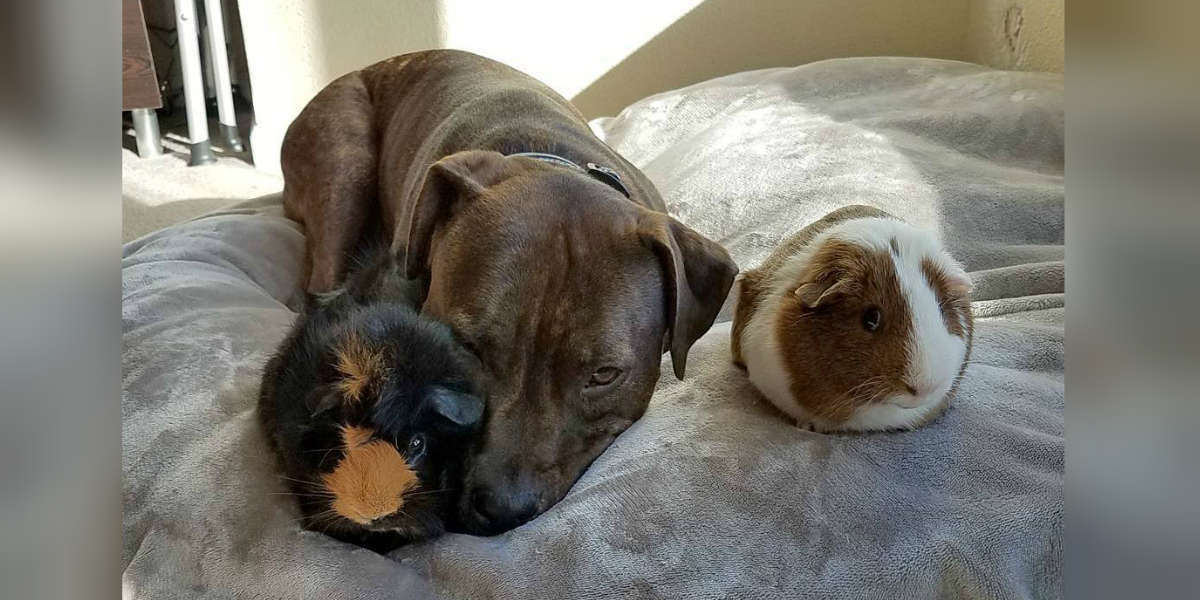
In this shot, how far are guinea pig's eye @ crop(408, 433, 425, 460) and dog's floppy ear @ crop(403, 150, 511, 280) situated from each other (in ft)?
1.43

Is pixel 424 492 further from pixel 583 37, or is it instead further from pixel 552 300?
pixel 583 37

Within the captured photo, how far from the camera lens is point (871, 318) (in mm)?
1176

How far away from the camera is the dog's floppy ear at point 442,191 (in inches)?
53.6

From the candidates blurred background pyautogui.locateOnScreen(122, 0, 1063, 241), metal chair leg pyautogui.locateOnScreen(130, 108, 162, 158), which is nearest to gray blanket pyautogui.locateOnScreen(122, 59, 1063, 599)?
metal chair leg pyautogui.locateOnScreen(130, 108, 162, 158)

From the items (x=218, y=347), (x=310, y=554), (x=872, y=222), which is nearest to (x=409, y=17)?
(x=218, y=347)

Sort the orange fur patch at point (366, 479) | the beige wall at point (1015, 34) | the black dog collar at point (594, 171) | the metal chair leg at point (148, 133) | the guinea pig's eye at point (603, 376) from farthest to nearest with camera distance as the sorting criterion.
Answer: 1. the metal chair leg at point (148, 133)
2. the beige wall at point (1015, 34)
3. the black dog collar at point (594, 171)
4. the guinea pig's eye at point (603, 376)
5. the orange fur patch at point (366, 479)

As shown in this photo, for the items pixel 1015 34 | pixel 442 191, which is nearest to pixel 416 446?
pixel 442 191

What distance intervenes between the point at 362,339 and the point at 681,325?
0.45 m

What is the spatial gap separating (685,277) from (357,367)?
1.68 feet

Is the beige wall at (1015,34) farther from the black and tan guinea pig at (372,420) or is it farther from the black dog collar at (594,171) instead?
the black and tan guinea pig at (372,420)

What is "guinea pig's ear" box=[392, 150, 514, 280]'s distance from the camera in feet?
4.46

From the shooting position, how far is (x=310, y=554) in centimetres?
97

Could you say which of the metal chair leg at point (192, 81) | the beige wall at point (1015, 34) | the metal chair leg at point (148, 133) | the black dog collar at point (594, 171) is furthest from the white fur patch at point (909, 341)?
the metal chair leg at point (192, 81)
